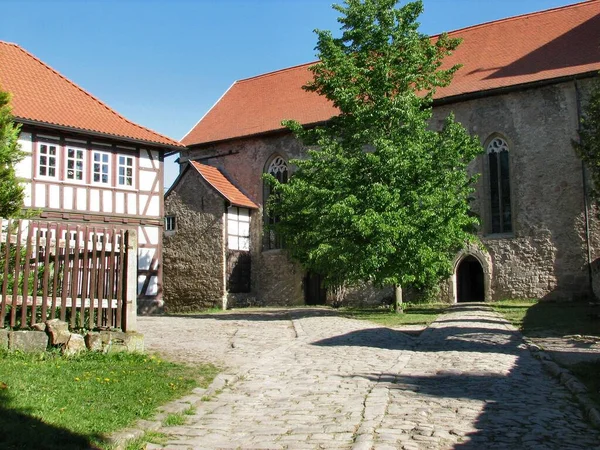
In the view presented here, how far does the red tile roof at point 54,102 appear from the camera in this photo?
19703 mm

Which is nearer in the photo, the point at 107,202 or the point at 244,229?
the point at 107,202

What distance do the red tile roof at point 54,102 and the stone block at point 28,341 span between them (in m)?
12.4

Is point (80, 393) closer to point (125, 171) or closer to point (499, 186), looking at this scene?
point (125, 171)

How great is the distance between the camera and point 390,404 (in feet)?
19.8

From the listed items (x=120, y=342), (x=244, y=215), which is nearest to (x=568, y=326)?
(x=120, y=342)

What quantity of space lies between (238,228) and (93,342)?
19822 millimetres

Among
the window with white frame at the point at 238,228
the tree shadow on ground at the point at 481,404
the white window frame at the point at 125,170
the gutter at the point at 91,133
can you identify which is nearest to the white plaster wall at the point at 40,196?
the gutter at the point at 91,133

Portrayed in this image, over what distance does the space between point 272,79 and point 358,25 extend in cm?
1465

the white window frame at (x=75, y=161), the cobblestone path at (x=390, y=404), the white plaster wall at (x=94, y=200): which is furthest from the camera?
the white plaster wall at (x=94, y=200)

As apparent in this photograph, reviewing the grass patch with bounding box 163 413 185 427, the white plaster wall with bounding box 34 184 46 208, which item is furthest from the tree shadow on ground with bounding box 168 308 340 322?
the grass patch with bounding box 163 413 185 427

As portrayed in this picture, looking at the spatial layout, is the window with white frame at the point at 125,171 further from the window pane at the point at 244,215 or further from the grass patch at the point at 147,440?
the grass patch at the point at 147,440

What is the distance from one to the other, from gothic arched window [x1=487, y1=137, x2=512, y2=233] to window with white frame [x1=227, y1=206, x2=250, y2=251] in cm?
1055

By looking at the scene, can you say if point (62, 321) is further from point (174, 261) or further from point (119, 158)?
point (174, 261)

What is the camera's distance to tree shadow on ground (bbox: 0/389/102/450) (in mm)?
4277
